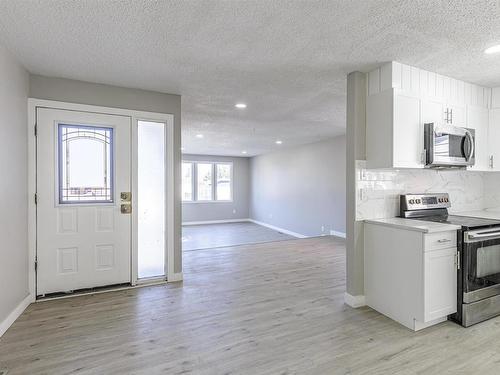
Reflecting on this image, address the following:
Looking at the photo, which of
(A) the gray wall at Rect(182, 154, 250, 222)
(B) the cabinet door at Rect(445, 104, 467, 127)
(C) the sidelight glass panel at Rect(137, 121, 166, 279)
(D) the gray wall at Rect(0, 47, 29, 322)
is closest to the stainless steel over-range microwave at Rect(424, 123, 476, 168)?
(B) the cabinet door at Rect(445, 104, 467, 127)

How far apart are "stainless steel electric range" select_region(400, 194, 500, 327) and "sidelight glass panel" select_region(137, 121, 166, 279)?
3.24 m

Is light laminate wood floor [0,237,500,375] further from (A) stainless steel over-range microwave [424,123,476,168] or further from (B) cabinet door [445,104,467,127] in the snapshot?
(B) cabinet door [445,104,467,127]

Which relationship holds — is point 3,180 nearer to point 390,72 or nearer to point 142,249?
point 142,249

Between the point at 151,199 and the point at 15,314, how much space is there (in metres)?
1.70

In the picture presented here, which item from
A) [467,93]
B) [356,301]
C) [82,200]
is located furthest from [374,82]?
[82,200]

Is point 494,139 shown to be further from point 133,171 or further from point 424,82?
point 133,171

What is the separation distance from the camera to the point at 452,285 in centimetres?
250

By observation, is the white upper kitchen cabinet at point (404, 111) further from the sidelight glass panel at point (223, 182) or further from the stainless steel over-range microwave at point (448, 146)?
the sidelight glass panel at point (223, 182)

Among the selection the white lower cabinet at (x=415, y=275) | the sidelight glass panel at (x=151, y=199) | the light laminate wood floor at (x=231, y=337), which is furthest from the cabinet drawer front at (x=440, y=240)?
the sidelight glass panel at (x=151, y=199)

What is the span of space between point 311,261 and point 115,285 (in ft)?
9.71

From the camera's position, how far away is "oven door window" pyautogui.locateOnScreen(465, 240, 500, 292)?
2.49m

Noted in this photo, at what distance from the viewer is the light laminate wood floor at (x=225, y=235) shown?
6977mm

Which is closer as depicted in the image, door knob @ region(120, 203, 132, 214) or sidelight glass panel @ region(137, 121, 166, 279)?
door knob @ region(120, 203, 132, 214)

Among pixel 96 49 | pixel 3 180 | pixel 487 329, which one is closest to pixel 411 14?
pixel 96 49
